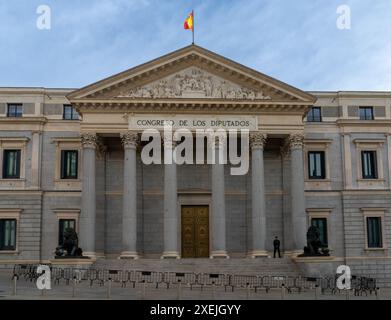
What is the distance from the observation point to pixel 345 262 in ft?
165

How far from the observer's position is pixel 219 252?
145 ft

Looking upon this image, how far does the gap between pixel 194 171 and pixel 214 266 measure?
1079 centimetres

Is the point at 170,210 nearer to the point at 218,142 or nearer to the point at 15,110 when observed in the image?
the point at 218,142

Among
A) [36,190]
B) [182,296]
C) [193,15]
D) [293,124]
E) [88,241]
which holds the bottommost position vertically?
[182,296]

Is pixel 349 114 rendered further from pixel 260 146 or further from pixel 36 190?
pixel 36 190

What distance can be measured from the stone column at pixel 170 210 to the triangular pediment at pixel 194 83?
158 inches

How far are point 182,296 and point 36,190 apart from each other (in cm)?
2273

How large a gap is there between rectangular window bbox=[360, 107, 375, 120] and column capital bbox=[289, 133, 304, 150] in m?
9.10

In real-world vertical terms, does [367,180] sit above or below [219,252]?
above

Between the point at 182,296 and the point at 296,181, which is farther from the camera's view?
the point at 296,181

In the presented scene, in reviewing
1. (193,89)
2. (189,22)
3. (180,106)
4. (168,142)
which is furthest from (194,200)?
(189,22)
